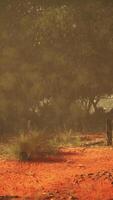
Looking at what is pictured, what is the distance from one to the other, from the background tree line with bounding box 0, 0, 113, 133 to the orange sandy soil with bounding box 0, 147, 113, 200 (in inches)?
484

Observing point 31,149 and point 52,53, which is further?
point 52,53

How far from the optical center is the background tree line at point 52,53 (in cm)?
2627

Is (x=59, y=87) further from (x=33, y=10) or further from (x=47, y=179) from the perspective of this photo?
(x=47, y=179)

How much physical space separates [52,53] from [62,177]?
16121mm

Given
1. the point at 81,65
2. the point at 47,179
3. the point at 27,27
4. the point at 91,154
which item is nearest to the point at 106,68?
the point at 81,65

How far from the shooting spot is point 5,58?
2594 centimetres

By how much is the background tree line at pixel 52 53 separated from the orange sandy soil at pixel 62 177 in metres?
12.3

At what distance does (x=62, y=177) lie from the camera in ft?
35.9

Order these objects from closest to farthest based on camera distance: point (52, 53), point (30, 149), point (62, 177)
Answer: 1. point (62, 177)
2. point (30, 149)
3. point (52, 53)

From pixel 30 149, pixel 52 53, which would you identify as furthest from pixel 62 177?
pixel 52 53

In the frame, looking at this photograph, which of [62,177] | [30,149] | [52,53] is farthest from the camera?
[52,53]

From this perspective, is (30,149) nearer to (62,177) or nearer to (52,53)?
(62,177)

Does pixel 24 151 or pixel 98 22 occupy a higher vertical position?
pixel 98 22

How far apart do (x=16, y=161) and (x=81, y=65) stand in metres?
14.4
